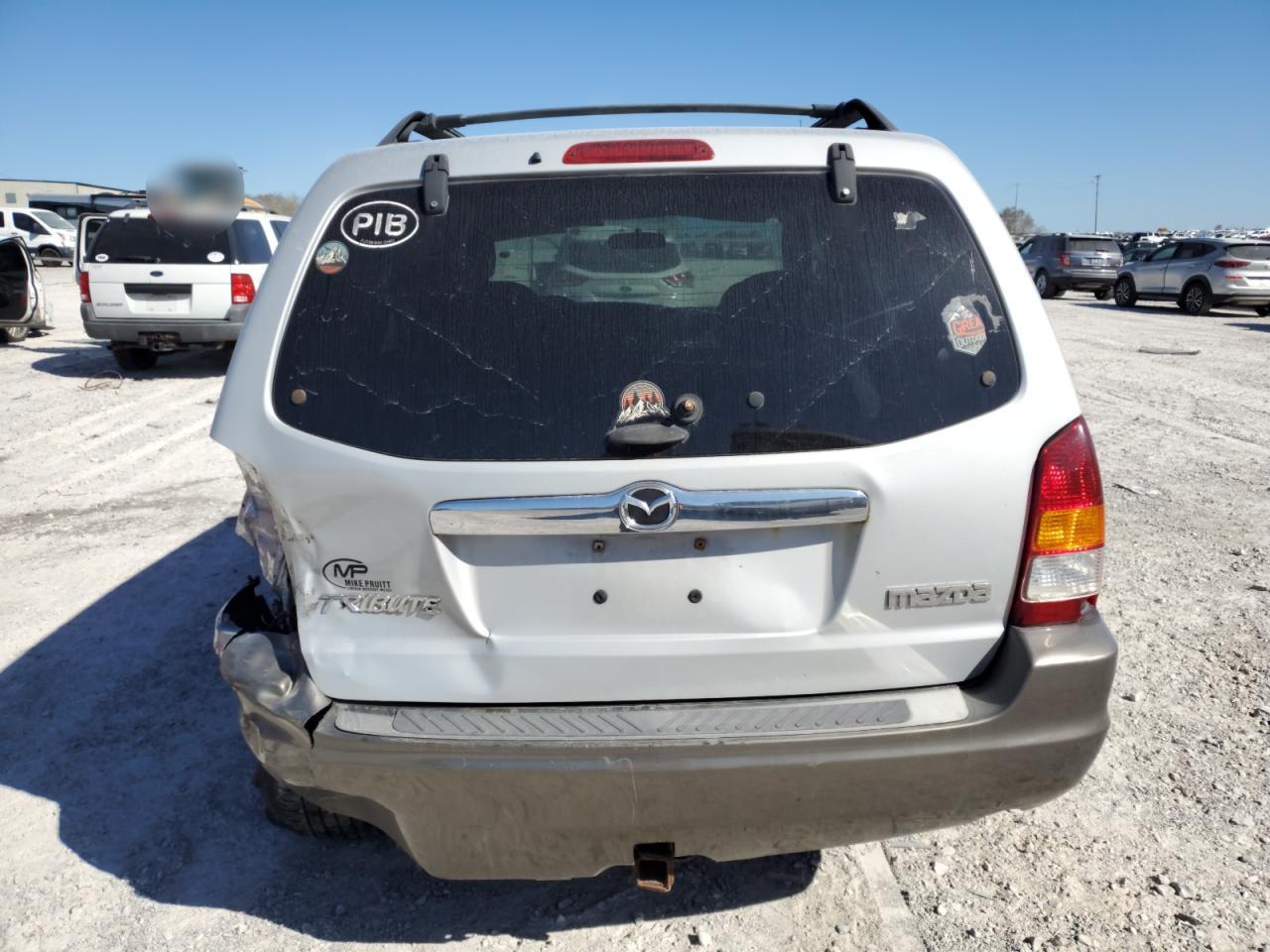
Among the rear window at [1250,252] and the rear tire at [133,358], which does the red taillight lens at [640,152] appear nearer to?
the rear tire at [133,358]

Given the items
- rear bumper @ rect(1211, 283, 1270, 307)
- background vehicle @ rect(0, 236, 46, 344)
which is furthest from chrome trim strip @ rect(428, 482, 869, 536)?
rear bumper @ rect(1211, 283, 1270, 307)

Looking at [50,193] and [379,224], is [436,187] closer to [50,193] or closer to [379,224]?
[379,224]

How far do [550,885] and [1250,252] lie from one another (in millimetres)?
23089

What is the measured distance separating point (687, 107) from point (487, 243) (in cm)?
127

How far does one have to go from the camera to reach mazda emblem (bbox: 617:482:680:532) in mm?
2125

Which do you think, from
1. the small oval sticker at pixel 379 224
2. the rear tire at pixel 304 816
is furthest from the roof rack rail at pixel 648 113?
the rear tire at pixel 304 816

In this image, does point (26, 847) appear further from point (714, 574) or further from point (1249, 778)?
point (1249, 778)

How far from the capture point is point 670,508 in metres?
2.13

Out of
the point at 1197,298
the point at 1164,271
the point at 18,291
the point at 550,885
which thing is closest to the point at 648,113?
the point at 550,885

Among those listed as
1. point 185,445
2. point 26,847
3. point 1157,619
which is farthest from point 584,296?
point 185,445

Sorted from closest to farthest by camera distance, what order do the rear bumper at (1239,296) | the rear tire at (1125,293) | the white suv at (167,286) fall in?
the white suv at (167,286), the rear bumper at (1239,296), the rear tire at (1125,293)

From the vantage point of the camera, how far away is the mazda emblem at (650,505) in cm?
212

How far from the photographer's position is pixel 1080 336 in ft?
54.6

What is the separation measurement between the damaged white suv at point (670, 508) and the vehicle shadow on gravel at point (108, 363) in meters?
11.3
